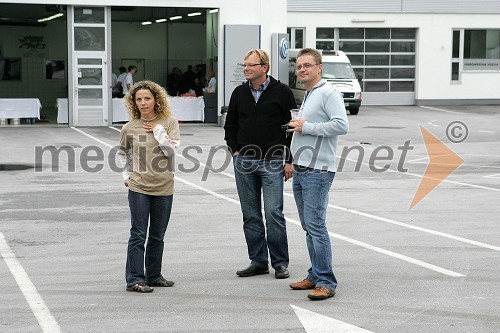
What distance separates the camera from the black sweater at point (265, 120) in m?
7.79

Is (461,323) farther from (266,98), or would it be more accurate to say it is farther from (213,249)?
(213,249)

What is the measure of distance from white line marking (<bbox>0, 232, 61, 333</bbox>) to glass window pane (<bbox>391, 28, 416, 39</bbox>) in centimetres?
3265

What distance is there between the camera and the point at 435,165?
18250mm

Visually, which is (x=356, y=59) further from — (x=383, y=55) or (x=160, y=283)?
(x=160, y=283)

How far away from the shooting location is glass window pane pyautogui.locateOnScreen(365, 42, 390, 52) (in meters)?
40.4

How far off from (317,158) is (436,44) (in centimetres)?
3413

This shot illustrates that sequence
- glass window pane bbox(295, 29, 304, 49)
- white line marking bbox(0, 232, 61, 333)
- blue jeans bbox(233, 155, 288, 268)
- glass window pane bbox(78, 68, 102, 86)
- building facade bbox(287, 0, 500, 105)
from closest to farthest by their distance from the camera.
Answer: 1. white line marking bbox(0, 232, 61, 333)
2. blue jeans bbox(233, 155, 288, 268)
3. glass window pane bbox(78, 68, 102, 86)
4. glass window pane bbox(295, 29, 304, 49)
5. building facade bbox(287, 0, 500, 105)

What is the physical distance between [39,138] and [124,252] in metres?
15.7

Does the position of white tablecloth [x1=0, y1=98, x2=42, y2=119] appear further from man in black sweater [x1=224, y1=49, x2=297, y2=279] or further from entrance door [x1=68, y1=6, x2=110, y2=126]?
man in black sweater [x1=224, y1=49, x2=297, y2=279]

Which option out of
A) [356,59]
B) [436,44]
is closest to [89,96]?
[356,59]

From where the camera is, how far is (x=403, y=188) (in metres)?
14.6

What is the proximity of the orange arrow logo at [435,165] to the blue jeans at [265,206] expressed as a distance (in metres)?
4.84

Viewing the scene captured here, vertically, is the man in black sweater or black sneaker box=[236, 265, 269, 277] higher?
the man in black sweater

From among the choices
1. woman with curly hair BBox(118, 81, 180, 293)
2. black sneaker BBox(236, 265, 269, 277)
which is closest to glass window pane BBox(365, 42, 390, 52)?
black sneaker BBox(236, 265, 269, 277)
